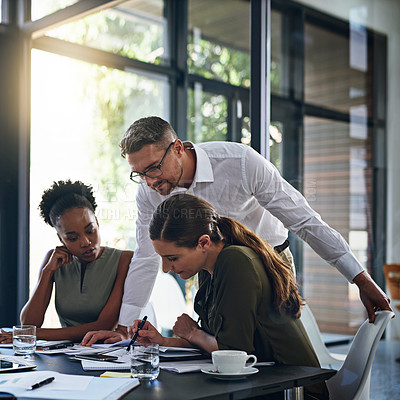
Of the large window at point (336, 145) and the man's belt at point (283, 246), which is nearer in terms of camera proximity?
the man's belt at point (283, 246)

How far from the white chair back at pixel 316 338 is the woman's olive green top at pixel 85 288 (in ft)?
2.74

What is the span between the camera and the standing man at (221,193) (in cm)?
223

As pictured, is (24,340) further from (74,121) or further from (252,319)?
(74,121)

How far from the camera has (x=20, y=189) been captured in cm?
391

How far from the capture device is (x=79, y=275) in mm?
2662

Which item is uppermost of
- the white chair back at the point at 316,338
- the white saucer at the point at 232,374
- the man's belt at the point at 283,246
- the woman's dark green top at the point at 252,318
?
the man's belt at the point at 283,246

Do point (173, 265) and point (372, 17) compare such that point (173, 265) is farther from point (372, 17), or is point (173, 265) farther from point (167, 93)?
point (167, 93)

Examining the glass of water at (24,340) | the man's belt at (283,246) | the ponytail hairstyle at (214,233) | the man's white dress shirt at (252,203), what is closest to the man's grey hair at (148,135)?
the man's white dress shirt at (252,203)

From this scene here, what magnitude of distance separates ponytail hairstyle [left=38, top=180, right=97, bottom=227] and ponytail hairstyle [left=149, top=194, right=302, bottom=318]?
777mm

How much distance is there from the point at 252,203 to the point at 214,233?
1.30 feet

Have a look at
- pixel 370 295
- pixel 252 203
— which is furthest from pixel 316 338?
pixel 252 203

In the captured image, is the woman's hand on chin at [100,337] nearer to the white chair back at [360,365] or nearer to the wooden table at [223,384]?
Answer: the wooden table at [223,384]

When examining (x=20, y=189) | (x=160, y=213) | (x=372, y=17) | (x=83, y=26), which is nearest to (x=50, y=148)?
(x=20, y=189)

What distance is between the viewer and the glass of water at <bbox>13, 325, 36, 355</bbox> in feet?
6.51
